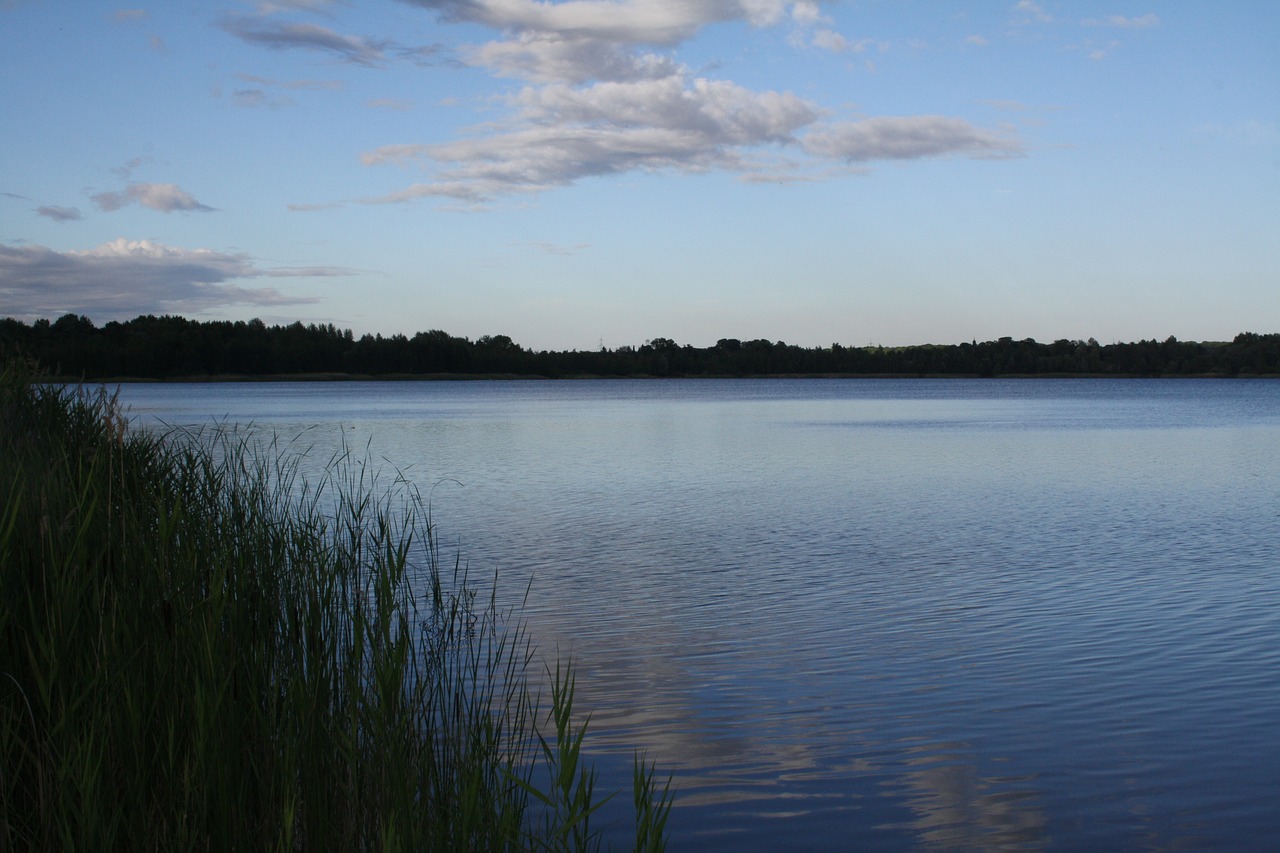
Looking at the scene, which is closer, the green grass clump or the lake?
the green grass clump

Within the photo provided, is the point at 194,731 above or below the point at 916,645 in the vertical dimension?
above

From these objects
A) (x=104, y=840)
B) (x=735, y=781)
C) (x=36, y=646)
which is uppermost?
(x=36, y=646)

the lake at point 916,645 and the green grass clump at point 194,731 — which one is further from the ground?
the green grass clump at point 194,731

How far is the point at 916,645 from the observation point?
8.39m

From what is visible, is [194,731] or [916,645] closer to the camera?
[194,731]

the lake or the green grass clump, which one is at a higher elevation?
the green grass clump

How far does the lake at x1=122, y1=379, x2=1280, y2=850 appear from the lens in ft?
17.7

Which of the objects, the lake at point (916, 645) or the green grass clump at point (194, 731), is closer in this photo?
the green grass clump at point (194, 731)

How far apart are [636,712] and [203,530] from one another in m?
2.81

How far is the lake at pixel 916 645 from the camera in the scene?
17.7 ft

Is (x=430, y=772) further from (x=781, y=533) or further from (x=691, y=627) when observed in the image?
(x=781, y=533)

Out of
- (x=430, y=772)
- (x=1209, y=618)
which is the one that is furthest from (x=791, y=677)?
(x=1209, y=618)

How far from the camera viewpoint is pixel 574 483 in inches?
842

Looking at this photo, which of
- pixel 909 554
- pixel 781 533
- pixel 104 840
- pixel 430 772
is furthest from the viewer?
pixel 781 533
